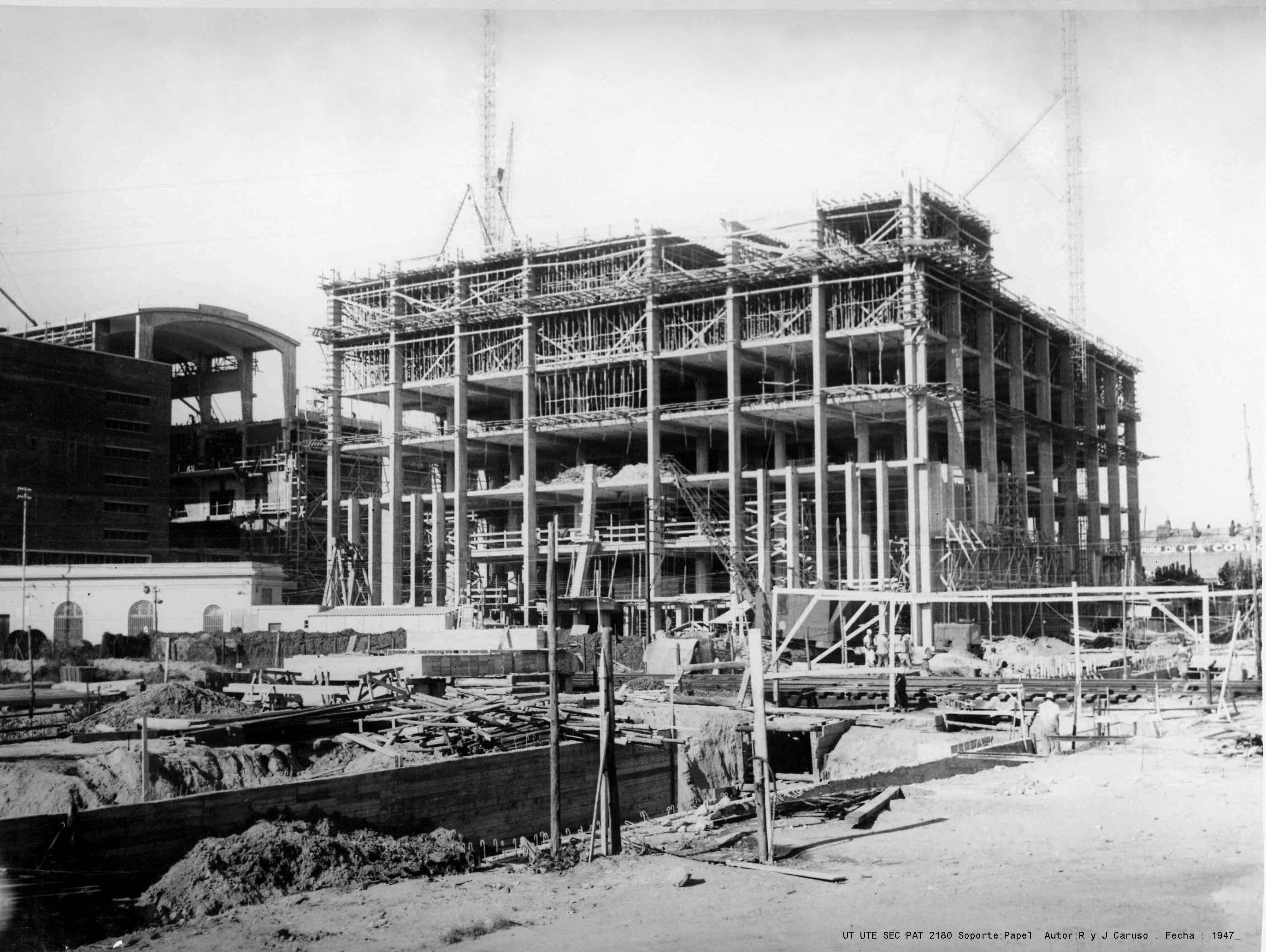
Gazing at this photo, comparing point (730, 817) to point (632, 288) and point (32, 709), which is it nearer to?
point (32, 709)

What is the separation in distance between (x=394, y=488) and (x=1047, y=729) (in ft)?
140

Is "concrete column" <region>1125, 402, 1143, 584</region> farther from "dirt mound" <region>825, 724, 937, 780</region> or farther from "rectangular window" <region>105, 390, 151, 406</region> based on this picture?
"rectangular window" <region>105, 390, 151, 406</region>

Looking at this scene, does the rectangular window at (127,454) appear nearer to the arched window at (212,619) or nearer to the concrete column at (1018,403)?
the arched window at (212,619)

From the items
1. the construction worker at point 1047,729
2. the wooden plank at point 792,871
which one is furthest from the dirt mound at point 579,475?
the wooden plank at point 792,871

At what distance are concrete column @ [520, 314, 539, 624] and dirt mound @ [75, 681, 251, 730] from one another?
26.7 metres

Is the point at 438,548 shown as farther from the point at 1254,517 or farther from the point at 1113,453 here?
the point at 1254,517

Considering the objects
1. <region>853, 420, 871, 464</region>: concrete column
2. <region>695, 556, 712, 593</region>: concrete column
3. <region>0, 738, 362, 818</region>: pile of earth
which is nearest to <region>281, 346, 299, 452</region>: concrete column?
<region>695, 556, 712, 593</region>: concrete column

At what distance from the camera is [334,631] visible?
48.8 metres

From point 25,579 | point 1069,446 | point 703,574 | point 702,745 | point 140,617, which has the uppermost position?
point 1069,446

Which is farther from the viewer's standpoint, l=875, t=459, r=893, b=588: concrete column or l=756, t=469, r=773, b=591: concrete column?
l=756, t=469, r=773, b=591: concrete column

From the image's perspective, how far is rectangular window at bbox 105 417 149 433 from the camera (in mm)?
44656

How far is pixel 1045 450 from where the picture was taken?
57.1m

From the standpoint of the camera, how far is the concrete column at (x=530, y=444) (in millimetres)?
56125

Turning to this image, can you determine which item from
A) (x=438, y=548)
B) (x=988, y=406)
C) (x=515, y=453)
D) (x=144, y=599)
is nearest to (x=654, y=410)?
(x=515, y=453)
